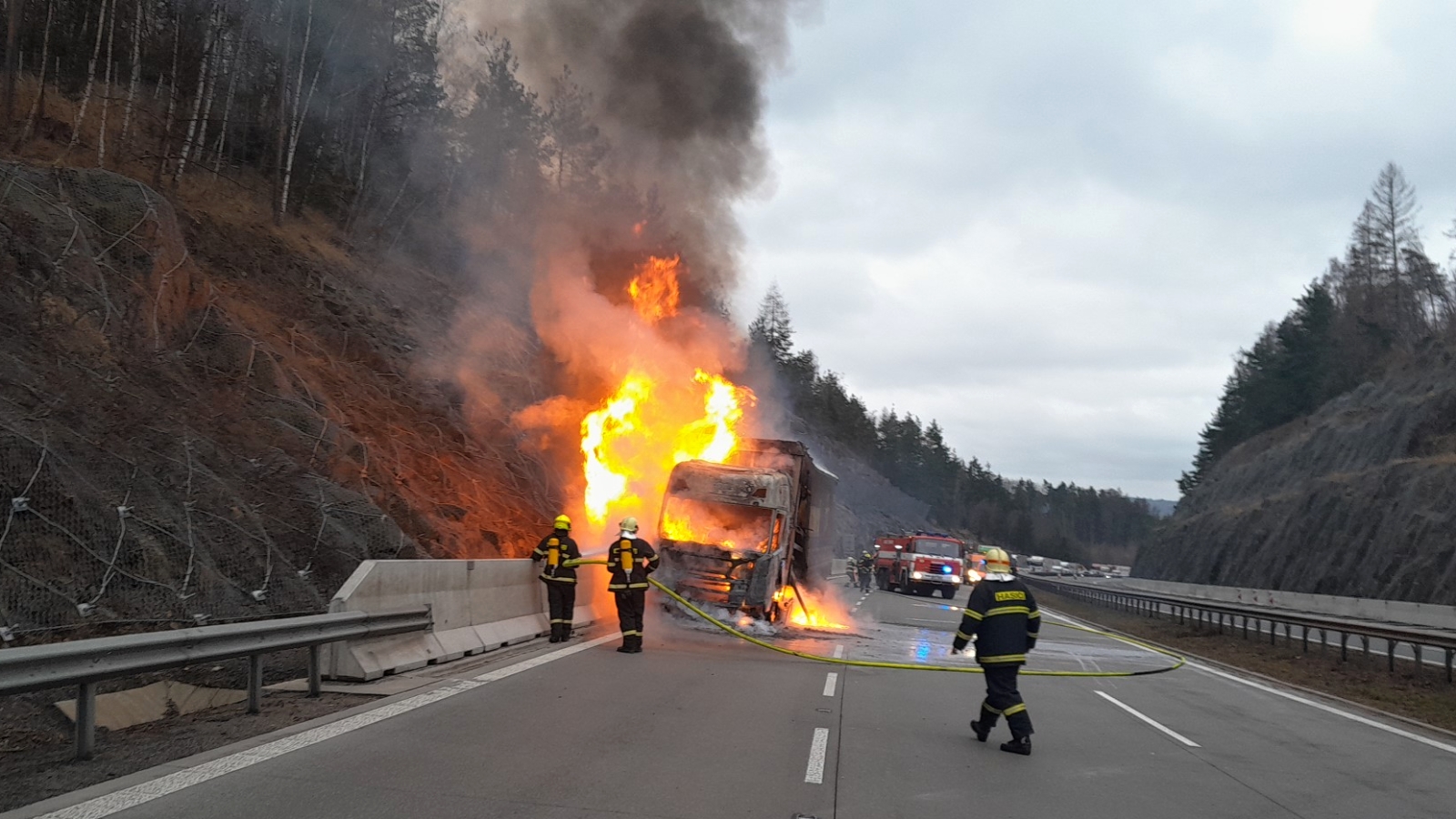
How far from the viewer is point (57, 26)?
2894 cm

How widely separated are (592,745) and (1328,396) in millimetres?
72572

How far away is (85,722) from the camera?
660 cm

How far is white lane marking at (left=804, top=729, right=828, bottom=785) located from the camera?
285 inches

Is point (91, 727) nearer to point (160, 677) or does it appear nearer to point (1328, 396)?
point (160, 677)

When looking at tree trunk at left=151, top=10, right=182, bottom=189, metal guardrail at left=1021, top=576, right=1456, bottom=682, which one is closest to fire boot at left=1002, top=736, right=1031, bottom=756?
metal guardrail at left=1021, top=576, right=1456, bottom=682

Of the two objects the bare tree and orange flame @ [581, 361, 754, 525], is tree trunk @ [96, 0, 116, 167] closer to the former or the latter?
the bare tree

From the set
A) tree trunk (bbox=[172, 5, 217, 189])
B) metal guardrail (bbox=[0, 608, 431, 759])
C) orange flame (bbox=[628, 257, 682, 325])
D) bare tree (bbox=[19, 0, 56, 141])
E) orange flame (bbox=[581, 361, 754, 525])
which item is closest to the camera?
metal guardrail (bbox=[0, 608, 431, 759])

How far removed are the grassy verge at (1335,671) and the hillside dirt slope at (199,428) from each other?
A: 1485 centimetres

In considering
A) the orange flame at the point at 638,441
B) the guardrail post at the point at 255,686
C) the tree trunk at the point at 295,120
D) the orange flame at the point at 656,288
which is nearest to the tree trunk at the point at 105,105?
the tree trunk at the point at 295,120

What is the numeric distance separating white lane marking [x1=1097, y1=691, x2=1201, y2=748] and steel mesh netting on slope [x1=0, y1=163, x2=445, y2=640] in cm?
1011

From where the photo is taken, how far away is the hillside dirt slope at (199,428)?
11.3m

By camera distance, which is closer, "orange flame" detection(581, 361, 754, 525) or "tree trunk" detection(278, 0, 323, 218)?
"orange flame" detection(581, 361, 754, 525)

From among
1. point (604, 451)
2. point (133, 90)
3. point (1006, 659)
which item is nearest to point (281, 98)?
point (133, 90)

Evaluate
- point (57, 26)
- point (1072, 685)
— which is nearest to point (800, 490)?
point (1072, 685)
